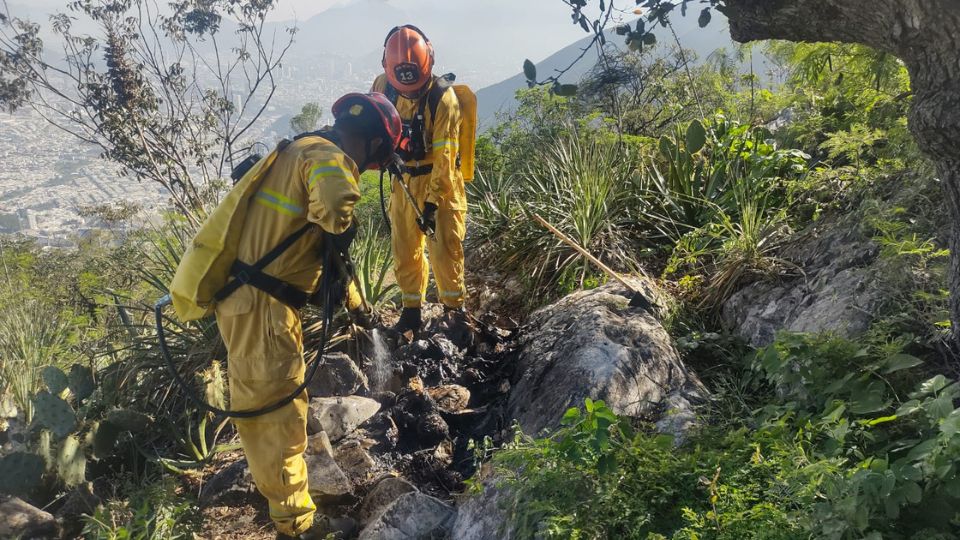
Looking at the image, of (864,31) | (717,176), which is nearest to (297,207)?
(864,31)

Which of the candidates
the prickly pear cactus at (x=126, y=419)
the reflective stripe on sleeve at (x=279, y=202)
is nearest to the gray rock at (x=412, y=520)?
the reflective stripe on sleeve at (x=279, y=202)

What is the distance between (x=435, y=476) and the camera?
129 inches

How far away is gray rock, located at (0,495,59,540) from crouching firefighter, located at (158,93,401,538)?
1096 millimetres

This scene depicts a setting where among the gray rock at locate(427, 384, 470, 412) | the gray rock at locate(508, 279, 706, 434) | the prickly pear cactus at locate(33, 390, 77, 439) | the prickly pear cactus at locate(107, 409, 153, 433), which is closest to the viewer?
the gray rock at locate(508, 279, 706, 434)

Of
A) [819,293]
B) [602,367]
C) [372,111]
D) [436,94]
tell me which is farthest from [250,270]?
[819,293]

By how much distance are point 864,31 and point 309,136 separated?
2.22 meters

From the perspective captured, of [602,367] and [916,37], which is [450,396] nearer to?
[602,367]

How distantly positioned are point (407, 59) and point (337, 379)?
2104 millimetres

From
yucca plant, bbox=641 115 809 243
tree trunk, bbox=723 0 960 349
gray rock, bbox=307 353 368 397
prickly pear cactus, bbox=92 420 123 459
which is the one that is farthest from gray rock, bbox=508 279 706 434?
prickly pear cactus, bbox=92 420 123 459

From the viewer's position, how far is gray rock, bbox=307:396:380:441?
369 centimetres

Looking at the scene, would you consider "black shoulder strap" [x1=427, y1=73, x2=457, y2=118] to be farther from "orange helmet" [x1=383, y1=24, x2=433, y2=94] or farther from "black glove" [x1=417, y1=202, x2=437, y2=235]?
"black glove" [x1=417, y1=202, x2=437, y2=235]

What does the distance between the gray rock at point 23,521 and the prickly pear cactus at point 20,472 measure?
2.2 inches

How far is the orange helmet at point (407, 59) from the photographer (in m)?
4.06

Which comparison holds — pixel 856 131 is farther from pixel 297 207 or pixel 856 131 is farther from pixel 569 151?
pixel 297 207
